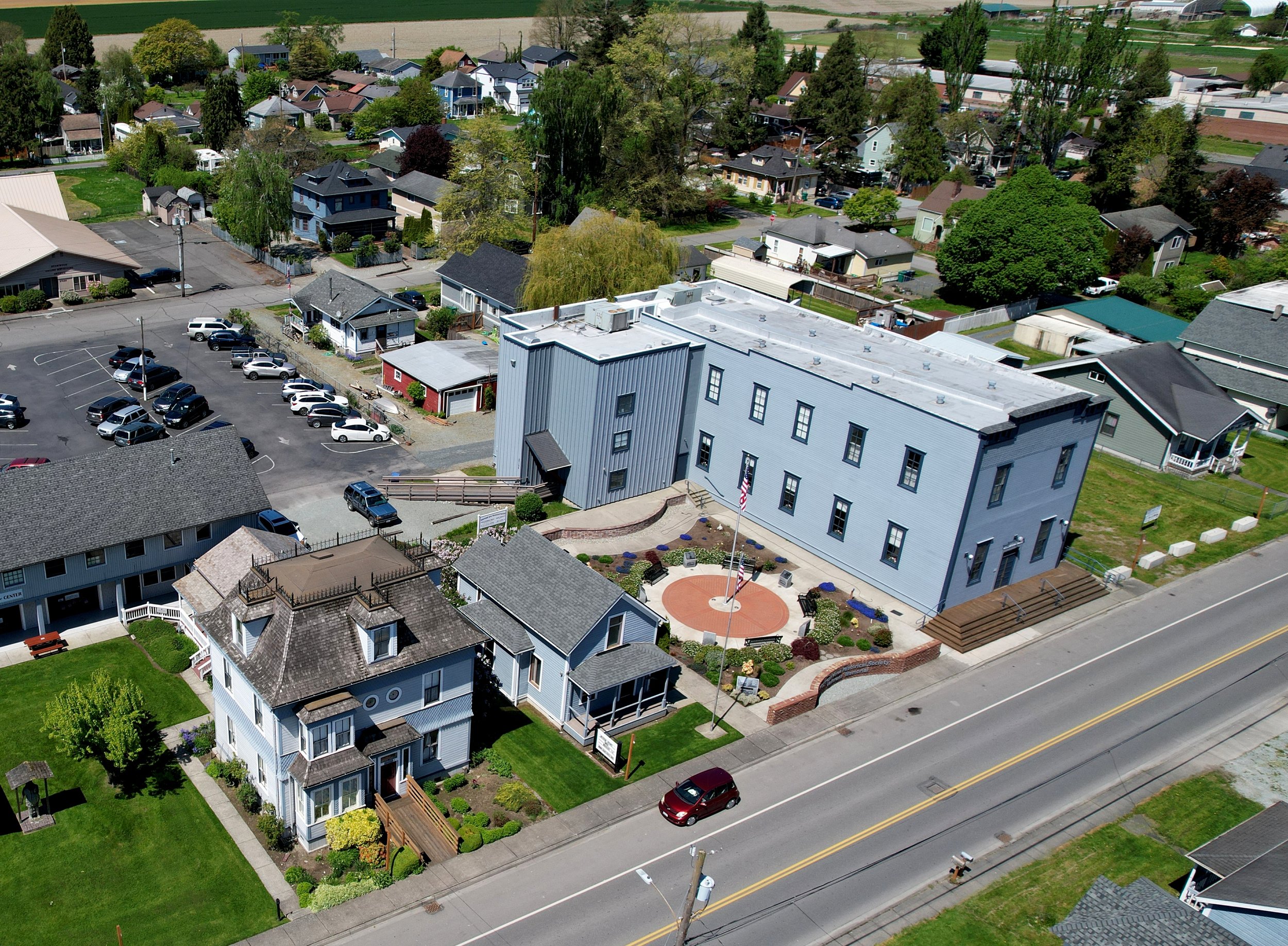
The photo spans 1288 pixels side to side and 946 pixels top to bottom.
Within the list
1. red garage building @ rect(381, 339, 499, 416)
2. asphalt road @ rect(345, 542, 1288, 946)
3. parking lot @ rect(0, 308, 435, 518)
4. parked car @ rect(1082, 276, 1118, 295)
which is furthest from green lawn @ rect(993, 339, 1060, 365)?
parking lot @ rect(0, 308, 435, 518)

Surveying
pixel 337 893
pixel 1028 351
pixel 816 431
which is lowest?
pixel 337 893

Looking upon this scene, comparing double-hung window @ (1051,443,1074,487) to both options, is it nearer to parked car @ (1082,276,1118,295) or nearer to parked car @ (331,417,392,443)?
parked car @ (331,417,392,443)

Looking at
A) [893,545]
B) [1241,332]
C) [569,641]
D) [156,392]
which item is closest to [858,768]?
[569,641]

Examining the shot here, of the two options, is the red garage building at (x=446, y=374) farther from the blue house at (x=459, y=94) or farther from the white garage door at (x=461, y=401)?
the blue house at (x=459, y=94)

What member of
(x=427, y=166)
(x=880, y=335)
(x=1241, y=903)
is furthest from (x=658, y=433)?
(x=427, y=166)

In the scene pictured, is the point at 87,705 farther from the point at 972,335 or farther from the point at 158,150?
the point at 158,150

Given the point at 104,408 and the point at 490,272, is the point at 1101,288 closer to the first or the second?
the point at 490,272

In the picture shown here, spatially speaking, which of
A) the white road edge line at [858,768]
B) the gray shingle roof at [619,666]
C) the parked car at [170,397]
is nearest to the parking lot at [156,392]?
the parked car at [170,397]
